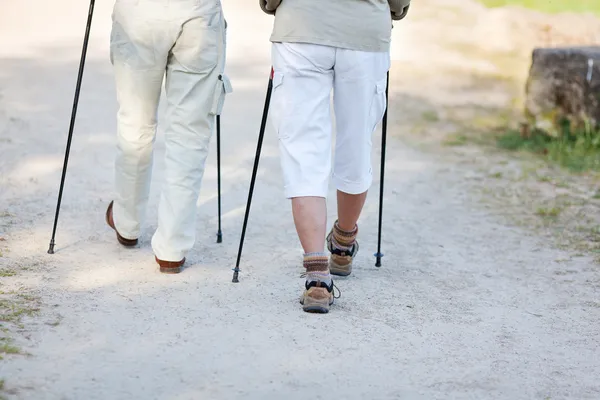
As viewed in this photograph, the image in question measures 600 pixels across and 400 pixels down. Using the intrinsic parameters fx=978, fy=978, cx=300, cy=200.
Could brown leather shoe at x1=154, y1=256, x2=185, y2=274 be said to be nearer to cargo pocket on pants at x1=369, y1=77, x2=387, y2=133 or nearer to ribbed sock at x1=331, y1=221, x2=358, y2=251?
ribbed sock at x1=331, y1=221, x2=358, y2=251

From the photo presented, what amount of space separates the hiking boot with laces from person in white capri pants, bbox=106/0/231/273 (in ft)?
2.32

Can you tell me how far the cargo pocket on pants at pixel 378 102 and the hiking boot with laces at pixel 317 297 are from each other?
2.43ft

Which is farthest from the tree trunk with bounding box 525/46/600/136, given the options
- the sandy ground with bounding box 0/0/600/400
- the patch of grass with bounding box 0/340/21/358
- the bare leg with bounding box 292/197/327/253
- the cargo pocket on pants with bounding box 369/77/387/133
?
the patch of grass with bounding box 0/340/21/358

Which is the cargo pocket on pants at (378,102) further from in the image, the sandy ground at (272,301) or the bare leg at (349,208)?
the sandy ground at (272,301)

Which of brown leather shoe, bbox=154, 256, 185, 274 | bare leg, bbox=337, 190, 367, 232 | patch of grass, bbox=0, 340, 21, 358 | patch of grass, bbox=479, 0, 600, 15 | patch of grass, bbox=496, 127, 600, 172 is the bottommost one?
patch of grass, bbox=496, 127, 600, 172

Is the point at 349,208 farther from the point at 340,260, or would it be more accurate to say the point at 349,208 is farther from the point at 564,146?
the point at 564,146

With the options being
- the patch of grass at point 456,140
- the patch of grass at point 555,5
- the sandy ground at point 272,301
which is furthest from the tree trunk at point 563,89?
the patch of grass at point 555,5

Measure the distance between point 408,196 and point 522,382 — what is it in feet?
9.80

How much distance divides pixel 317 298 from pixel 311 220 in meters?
0.33

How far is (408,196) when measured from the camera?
6508 millimetres

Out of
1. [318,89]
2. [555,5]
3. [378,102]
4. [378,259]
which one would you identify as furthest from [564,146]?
[555,5]

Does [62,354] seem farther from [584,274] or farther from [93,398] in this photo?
[584,274]

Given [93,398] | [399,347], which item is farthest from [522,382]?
[93,398]

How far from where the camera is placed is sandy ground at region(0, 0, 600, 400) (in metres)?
3.47
